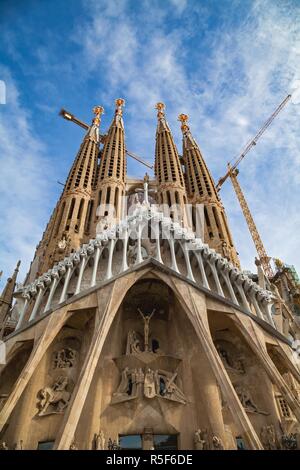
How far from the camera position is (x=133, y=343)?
13.9 metres

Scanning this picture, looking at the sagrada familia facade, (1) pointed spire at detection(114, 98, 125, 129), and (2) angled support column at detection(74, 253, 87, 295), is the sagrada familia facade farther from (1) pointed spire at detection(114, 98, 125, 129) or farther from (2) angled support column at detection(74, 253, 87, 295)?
(1) pointed spire at detection(114, 98, 125, 129)

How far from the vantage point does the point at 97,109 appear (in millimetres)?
36688

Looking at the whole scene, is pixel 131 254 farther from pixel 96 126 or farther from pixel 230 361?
pixel 96 126

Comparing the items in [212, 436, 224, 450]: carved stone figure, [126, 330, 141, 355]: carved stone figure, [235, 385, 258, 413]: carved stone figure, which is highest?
[126, 330, 141, 355]: carved stone figure

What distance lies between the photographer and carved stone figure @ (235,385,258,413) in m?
12.3

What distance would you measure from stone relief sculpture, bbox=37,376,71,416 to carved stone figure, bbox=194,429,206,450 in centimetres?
485

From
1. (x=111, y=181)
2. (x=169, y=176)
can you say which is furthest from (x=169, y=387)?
(x=169, y=176)

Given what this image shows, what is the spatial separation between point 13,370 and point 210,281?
382 inches

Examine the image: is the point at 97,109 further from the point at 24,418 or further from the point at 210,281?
the point at 24,418

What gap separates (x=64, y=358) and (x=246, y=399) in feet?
25.0

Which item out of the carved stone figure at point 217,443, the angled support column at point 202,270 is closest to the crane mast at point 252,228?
the angled support column at point 202,270

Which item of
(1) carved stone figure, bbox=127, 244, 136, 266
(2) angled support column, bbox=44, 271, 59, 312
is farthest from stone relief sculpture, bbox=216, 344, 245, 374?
(2) angled support column, bbox=44, 271, 59, 312
